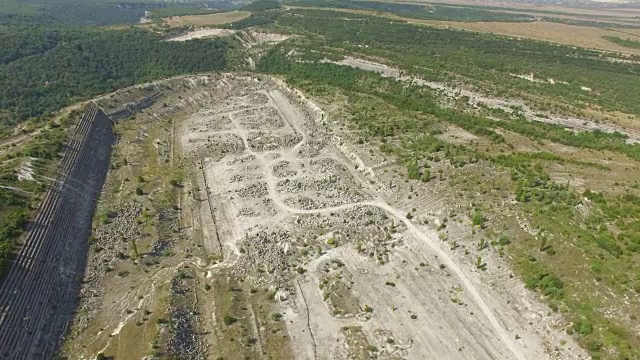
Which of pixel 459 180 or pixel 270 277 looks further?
pixel 459 180

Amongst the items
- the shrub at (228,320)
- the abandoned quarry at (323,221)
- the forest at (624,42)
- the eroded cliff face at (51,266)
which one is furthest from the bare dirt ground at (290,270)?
the forest at (624,42)

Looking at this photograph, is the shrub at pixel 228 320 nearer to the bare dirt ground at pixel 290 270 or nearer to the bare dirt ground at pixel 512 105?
the bare dirt ground at pixel 290 270

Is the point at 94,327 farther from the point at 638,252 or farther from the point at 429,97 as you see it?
the point at 429,97

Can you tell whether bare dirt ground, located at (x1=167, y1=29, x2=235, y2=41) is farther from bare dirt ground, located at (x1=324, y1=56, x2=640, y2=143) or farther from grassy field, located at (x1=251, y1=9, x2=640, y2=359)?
bare dirt ground, located at (x1=324, y1=56, x2=640, y2=143)

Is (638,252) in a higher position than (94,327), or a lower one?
higher

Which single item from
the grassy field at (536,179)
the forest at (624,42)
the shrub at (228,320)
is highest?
the forest at (624,42)

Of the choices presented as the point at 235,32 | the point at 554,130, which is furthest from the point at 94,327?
the point at 235,32

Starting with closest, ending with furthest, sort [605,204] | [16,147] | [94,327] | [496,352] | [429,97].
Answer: [496,352] → [94,327] → [605,204] → [16,147] → [429,97]

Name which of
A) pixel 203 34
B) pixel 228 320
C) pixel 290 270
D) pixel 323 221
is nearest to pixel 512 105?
pixel 323 221
